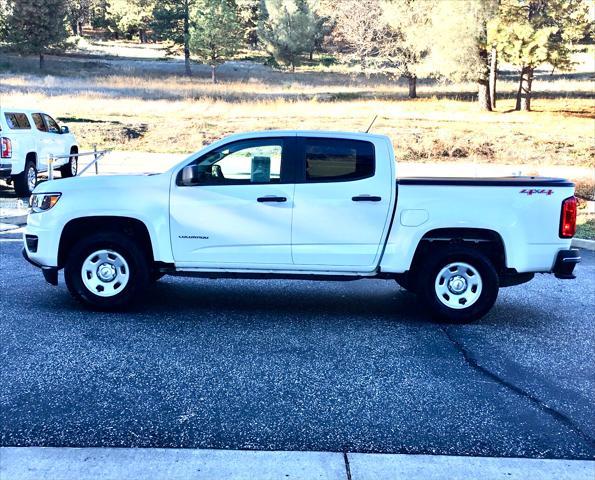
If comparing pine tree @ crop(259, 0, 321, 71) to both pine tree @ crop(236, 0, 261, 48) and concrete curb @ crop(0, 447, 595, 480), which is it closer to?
pine tree @ crop(236, 0, 261, 48)

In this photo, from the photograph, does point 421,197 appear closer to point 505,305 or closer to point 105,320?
point 505,305

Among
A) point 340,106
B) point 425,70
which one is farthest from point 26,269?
point 425,70

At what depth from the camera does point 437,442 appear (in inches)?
145

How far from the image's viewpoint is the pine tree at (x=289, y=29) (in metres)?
73.2

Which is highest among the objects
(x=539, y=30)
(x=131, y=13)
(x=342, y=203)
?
(x=131, y=13)

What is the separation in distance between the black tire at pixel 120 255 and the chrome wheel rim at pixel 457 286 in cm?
282

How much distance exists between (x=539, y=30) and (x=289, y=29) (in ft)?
145

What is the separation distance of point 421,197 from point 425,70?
39909mm

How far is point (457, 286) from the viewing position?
5965mm

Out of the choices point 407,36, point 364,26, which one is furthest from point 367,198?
point 364,26

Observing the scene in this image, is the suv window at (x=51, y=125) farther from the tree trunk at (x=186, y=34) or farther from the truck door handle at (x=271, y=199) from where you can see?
the tree trunk at (x=186, y=34)

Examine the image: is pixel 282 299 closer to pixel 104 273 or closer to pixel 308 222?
pixel 308 222

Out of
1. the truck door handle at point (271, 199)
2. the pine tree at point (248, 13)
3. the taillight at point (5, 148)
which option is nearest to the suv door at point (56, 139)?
the taillight at point (5, 148)

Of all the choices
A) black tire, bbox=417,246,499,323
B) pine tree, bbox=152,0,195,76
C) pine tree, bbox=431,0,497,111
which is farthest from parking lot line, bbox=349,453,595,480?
pine tree, bbox=152,0,195,76
